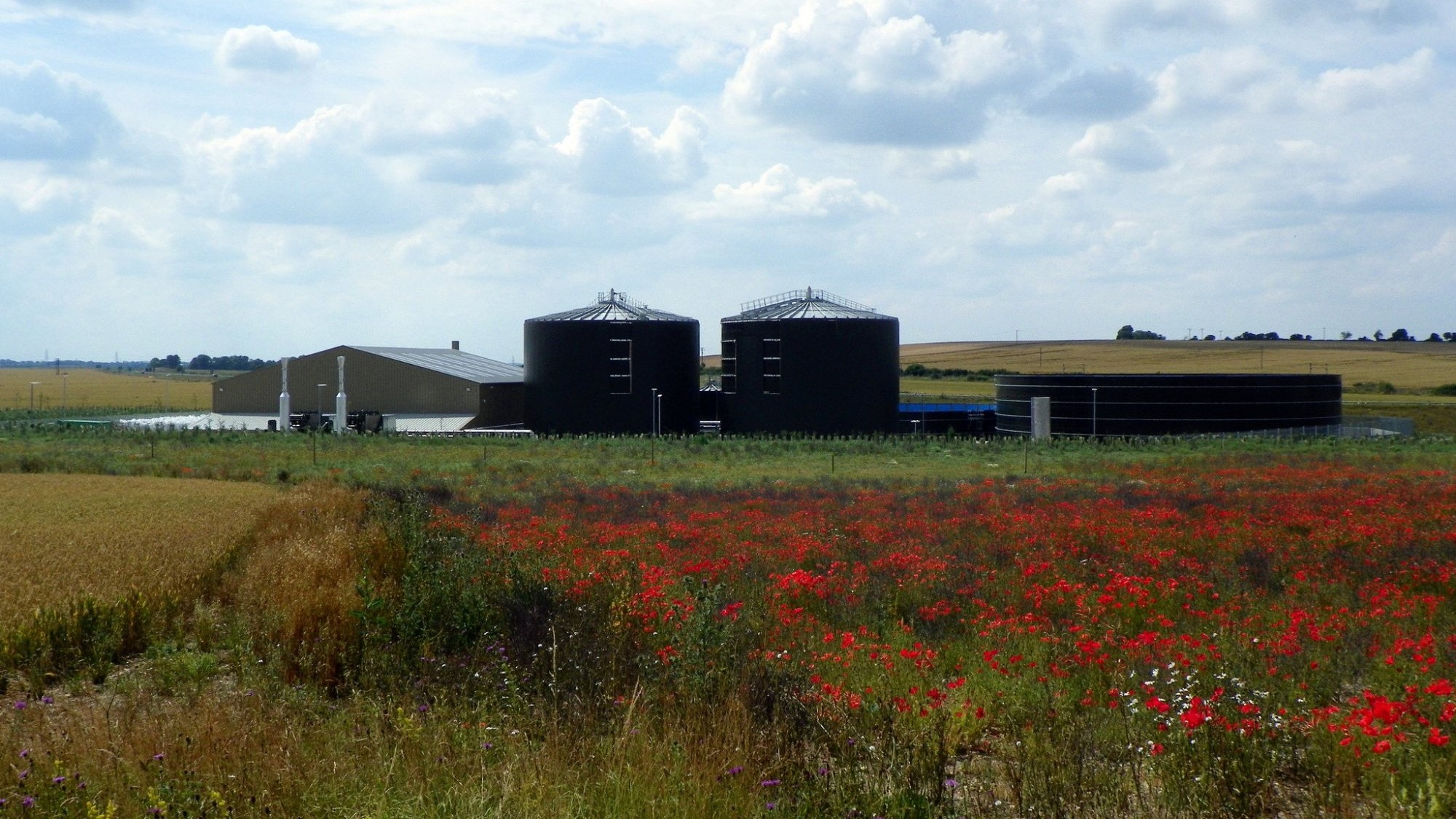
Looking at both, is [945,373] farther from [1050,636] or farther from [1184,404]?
[1050,636]

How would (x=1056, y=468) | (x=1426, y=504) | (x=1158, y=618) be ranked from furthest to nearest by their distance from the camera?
(x=1056, y=468), (x=1426, y=504), (x=1158, y=618)

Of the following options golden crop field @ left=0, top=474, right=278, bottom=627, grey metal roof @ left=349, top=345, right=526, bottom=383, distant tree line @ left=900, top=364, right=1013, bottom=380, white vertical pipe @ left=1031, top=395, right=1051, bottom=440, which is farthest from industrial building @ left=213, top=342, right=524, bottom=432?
distant tree line @ left=900, top=364, right=1013, bottom=380

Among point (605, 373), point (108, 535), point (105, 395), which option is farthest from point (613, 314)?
point (105, 395)

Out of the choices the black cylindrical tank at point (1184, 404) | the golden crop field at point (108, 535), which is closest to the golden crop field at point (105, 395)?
the black cylindrical tank at point (1184, 404)

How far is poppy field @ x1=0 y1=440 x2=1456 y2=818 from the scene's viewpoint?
6.40 m

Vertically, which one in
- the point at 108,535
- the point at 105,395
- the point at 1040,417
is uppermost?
the point at 105,395

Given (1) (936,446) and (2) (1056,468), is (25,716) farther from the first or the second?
(1) (936,446)

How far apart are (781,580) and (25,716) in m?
7.34

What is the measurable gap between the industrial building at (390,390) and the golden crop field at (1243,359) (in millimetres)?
90410

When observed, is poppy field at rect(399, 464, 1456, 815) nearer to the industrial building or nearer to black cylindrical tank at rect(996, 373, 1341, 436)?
black cylindrical tank at rect(996, 373, 1341, 436)

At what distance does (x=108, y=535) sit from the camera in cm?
1580

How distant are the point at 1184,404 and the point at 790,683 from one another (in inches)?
2421

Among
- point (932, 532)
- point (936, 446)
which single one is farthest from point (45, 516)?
point (936, 446)

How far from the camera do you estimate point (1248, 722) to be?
22.8 ft
